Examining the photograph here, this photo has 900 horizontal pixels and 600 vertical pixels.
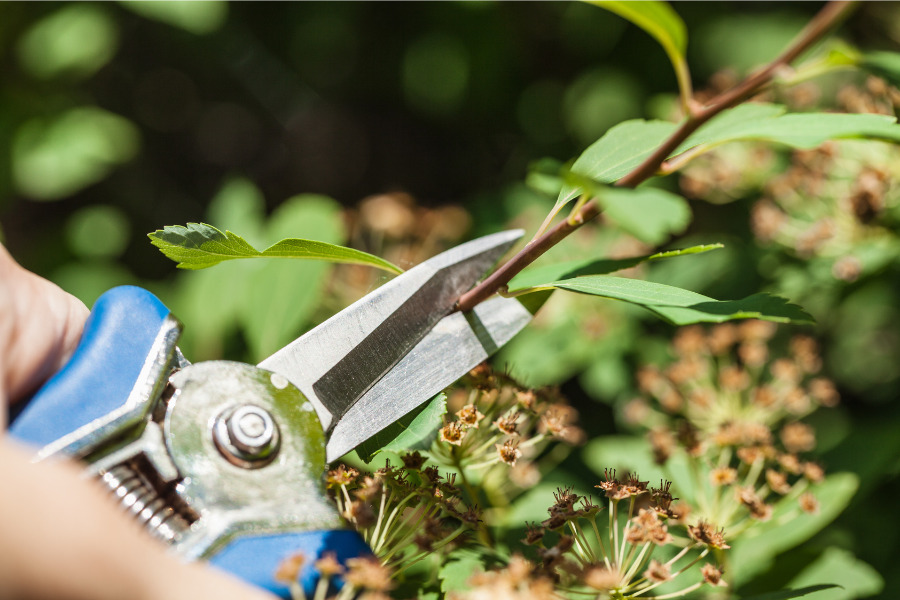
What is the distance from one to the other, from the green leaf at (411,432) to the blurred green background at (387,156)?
0.67m

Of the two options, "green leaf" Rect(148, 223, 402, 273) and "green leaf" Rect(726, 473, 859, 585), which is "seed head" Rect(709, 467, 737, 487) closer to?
"green leaf" Rect(726, 473, 859, 585)

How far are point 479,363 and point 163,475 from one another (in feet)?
1.62

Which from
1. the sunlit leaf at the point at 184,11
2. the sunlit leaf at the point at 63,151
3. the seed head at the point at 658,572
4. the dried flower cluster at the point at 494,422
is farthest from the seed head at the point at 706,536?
the sunlit leaf at the point at 63,151

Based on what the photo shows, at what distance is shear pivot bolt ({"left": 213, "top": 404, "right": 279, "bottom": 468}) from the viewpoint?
39.0 inches

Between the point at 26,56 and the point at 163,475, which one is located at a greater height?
the point at 26,56

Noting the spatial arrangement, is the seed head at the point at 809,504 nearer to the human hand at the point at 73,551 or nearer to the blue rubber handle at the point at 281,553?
the blue rubber handle at the point at 281,553

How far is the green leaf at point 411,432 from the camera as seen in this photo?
1.07m

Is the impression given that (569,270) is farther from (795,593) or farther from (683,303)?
(795,593)

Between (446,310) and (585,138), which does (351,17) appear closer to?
(585,138)

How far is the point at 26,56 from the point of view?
2498mm

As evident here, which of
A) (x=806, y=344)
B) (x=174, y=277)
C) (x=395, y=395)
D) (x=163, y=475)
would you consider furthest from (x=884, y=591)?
(x=174, y=277)

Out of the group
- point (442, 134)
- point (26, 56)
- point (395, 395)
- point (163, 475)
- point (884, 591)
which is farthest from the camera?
point (442, 134)

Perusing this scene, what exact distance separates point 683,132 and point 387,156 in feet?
9.15

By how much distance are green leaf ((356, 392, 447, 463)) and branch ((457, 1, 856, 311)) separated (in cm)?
18
